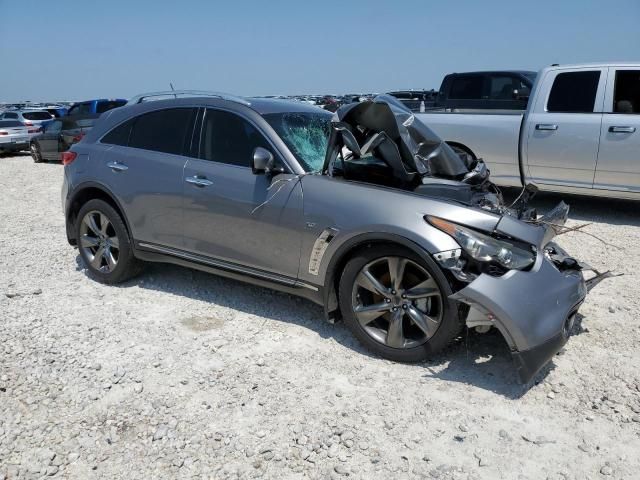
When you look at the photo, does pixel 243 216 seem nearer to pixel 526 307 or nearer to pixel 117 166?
pixel 117 166

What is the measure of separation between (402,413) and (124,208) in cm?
300

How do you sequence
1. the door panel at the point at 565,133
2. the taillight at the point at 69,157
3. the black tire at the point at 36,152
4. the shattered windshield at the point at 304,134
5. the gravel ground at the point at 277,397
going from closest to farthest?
the gravel ground at the point at 277,397, the shattered windshield at the point at 304,134, the taillight at the point at 69,157, the door panel at the point at 565,133, the black tire at the point at 36,152

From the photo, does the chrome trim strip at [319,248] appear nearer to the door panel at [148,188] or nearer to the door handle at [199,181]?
the door handle at [199,181]

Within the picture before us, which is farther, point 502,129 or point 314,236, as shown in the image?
point 502,129

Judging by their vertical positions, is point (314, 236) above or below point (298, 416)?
above

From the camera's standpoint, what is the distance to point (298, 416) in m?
2.98

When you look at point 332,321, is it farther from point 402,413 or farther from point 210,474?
point 210,474

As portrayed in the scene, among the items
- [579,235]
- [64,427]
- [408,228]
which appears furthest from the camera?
[579,235]

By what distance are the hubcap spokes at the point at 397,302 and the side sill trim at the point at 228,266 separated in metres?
0.41

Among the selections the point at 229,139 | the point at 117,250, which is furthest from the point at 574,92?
the point at 117,250

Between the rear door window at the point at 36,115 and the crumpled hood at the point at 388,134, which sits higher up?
the crumpled hood at the point at 388,134

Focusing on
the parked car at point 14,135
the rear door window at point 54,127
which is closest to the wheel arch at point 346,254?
the rear door window at point 54,127

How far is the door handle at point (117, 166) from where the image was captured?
4673mm

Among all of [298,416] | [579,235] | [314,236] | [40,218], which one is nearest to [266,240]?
[314,236]
